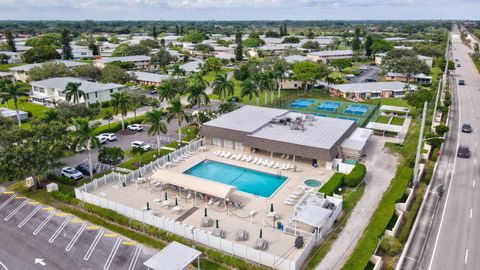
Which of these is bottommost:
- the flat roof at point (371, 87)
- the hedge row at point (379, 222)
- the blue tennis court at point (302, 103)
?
the hedge row at point (379, 222)

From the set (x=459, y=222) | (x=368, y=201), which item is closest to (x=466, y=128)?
(x=459, y=222)

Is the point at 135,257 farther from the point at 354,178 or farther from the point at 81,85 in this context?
the point at 81,85

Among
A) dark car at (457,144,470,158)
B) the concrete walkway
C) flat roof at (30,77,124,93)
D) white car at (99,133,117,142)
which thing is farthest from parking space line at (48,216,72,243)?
dark car at (457,144,470,158)

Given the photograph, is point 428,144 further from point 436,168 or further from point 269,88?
point 269,88

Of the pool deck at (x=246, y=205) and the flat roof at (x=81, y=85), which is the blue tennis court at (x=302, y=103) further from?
the flat roof at (x=81, y=85)

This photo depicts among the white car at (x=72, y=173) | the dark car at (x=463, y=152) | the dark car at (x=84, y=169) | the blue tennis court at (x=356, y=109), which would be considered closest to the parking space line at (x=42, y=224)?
the white car at (x=72, y=173)
